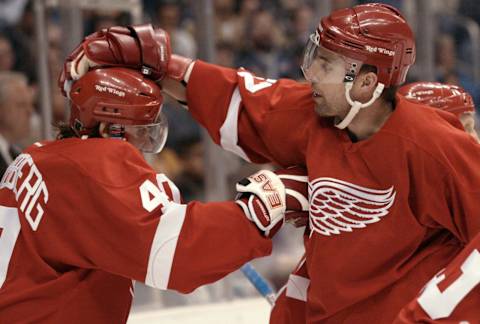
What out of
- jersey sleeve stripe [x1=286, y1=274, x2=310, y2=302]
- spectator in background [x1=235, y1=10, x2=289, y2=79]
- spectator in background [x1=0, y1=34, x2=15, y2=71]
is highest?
jersey sleeve stripe [x1=286, y1=274, x2=310, y2=302]

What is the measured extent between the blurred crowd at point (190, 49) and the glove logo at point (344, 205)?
1906 millimetres

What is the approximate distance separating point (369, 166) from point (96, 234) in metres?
0.61

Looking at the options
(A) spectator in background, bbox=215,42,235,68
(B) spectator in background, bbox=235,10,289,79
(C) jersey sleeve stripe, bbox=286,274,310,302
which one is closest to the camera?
(C) jersey sleeve stripe, bbox=286,274,310,302

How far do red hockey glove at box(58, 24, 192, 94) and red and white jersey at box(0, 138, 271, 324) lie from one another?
22 centimetres

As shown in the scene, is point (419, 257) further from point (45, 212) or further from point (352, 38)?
point (45, 212)

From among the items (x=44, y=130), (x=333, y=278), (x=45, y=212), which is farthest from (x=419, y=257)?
(x=44, y=130)

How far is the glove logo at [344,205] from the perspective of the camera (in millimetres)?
1990

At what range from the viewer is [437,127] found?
6.55ft

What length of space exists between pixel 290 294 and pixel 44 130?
1817 millimetres

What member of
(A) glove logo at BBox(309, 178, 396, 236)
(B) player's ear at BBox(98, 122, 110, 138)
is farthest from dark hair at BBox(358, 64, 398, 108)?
(B) player's ear at BBox(98, 122, 110, 138)

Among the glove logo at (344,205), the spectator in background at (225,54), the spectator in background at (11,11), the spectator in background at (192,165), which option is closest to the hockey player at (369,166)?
the glove logo at (344,205)

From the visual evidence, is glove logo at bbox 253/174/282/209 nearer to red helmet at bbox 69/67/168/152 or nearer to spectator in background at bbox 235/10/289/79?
red helmet at bbox 69/67/168/152

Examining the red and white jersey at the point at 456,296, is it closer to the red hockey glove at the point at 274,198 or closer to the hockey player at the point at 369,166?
the hockey player at the point at 369,166

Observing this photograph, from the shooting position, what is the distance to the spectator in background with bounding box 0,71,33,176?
365 cm
